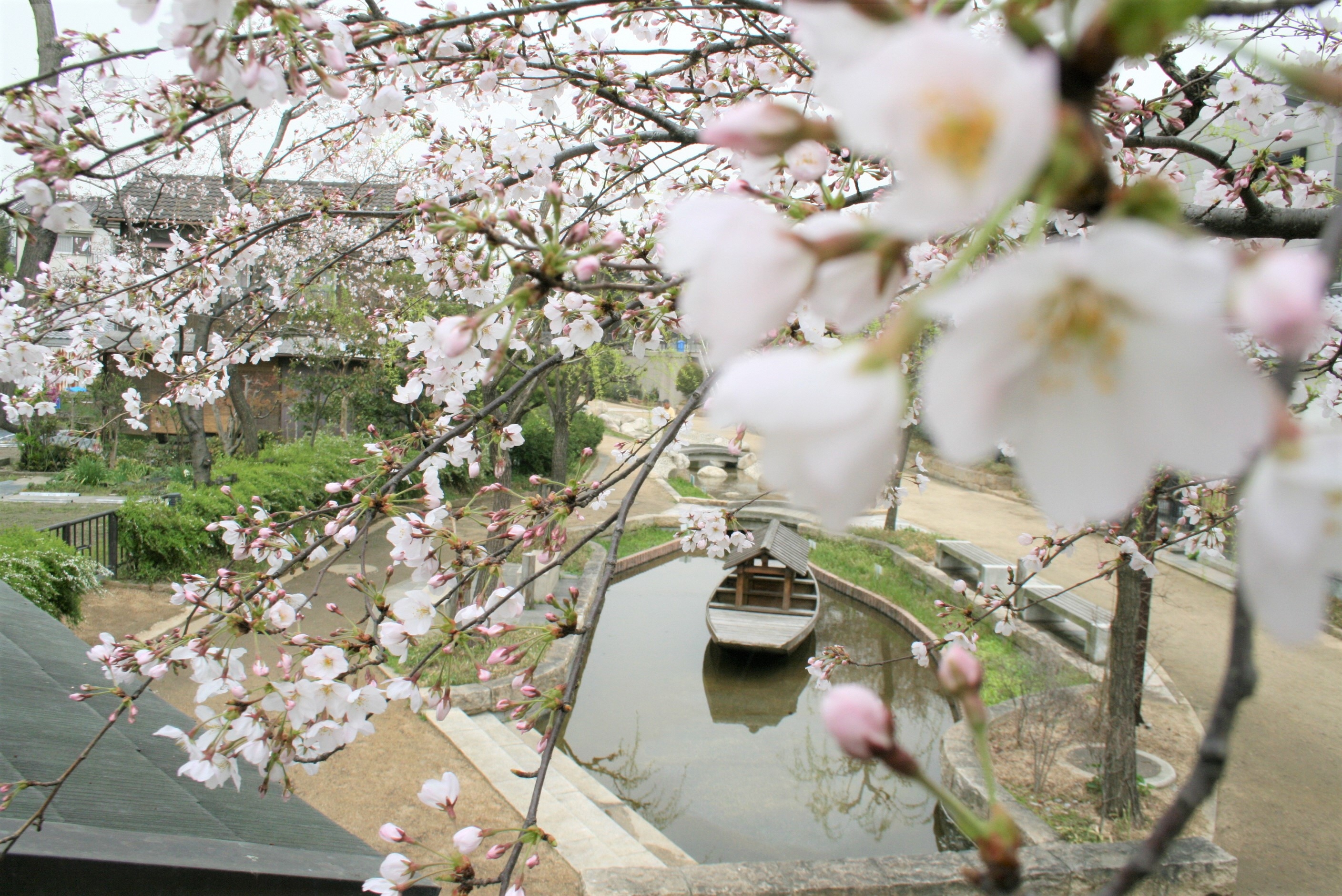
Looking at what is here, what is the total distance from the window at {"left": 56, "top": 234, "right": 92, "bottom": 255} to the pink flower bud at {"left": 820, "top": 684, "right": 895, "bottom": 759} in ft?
41.4

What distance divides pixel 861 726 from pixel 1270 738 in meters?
7.09

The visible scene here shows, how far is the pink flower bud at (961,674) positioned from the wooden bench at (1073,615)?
6844 mm

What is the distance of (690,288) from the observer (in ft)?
1.12

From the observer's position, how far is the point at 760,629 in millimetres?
8094

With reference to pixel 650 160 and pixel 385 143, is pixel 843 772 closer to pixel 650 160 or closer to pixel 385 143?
pixel 650 160

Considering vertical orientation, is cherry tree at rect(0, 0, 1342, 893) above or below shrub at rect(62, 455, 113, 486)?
above

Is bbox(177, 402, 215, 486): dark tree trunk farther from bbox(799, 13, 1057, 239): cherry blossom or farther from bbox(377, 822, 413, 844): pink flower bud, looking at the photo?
bbox(799, 13, 1057, 239): cherry blossom

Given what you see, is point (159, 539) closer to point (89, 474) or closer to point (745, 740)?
point (89, 474)

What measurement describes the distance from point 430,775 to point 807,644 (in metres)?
5.20

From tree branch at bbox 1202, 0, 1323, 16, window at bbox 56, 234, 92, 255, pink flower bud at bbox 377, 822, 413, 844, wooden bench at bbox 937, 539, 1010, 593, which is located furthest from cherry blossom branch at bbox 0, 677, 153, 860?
window at bbox 56, 234, 92, 255

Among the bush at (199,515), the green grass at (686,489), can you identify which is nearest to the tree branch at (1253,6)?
the bush at (199,515)

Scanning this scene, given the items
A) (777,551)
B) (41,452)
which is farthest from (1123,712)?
(41,452)

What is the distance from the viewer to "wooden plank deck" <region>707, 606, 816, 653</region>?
26.0ft

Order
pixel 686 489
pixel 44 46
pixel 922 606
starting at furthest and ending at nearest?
pixel 686 489, pixel 922 606, pixel 44 46
